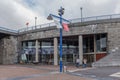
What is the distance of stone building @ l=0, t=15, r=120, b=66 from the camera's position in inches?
1714

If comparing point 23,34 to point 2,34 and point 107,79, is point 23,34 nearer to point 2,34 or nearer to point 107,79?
point 2,34

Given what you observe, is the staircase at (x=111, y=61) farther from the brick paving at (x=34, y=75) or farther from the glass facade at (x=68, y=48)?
the brick paving at (x=34, y=75)

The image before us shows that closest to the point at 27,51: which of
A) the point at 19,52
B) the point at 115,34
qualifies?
the point at 19,52

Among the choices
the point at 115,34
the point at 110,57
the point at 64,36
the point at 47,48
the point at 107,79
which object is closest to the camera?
the point at 107,79

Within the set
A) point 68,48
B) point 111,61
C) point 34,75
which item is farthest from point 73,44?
point 34,75

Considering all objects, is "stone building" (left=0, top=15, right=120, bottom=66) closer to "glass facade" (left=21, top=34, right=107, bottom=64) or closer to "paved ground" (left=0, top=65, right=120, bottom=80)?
"glass facade" (left=21, top=34, right=107, bottom=64)

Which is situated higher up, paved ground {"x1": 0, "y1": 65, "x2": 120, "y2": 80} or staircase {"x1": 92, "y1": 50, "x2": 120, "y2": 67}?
staircase {"x1": 92, "y1": 50, "x2": 120, "y2": 67}

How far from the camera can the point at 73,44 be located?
54.7m

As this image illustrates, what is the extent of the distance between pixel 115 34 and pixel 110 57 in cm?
563

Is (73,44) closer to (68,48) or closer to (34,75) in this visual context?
(68,48)

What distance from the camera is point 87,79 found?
2155cm

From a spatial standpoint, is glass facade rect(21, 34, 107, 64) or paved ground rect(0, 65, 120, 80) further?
glass facade rect(21, 34, 107, 64)

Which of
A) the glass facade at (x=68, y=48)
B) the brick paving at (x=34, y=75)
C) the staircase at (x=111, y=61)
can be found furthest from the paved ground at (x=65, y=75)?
the glass facade at (x=68, y=48)

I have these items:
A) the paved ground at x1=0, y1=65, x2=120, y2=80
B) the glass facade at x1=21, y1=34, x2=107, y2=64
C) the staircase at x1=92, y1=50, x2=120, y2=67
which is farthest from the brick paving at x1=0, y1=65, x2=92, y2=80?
the glass facade at x1=21, y1=34, x2=107, y2=64
